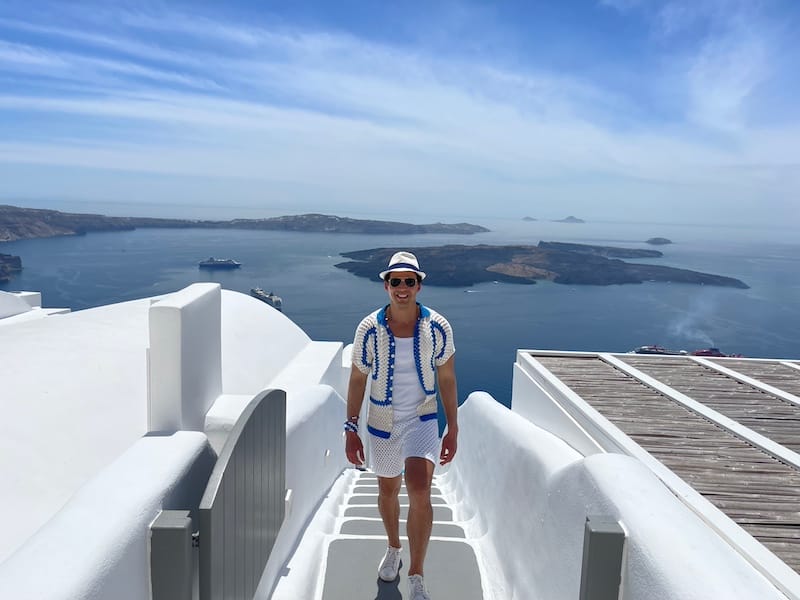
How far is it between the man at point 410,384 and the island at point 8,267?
283 feet

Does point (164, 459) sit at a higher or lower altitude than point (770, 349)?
higher

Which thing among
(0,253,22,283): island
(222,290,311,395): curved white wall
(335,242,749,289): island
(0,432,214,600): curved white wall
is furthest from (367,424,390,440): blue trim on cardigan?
(335,242,749,289): island

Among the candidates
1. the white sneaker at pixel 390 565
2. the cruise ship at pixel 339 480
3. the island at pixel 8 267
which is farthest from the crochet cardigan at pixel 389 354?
the island at pixel 8 267

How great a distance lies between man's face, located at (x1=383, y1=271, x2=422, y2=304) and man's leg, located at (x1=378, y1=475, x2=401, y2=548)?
2.83 ft

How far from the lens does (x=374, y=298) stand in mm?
78125

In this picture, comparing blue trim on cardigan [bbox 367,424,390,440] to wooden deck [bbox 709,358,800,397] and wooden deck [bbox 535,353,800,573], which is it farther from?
wooden deck [bbox 709,358,800,397]

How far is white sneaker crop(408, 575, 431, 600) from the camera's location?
2.67 m

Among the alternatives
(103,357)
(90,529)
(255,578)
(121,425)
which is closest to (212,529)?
(90,529)

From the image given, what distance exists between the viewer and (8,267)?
76.9 metres

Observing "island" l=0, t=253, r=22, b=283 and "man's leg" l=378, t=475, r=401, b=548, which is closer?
"man's leg" l=378, t=475, r=401, b=548

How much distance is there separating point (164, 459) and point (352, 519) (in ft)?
7.35

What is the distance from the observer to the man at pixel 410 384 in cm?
273

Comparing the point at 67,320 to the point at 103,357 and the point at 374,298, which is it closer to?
the point at 103,357

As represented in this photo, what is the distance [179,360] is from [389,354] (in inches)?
45.8
